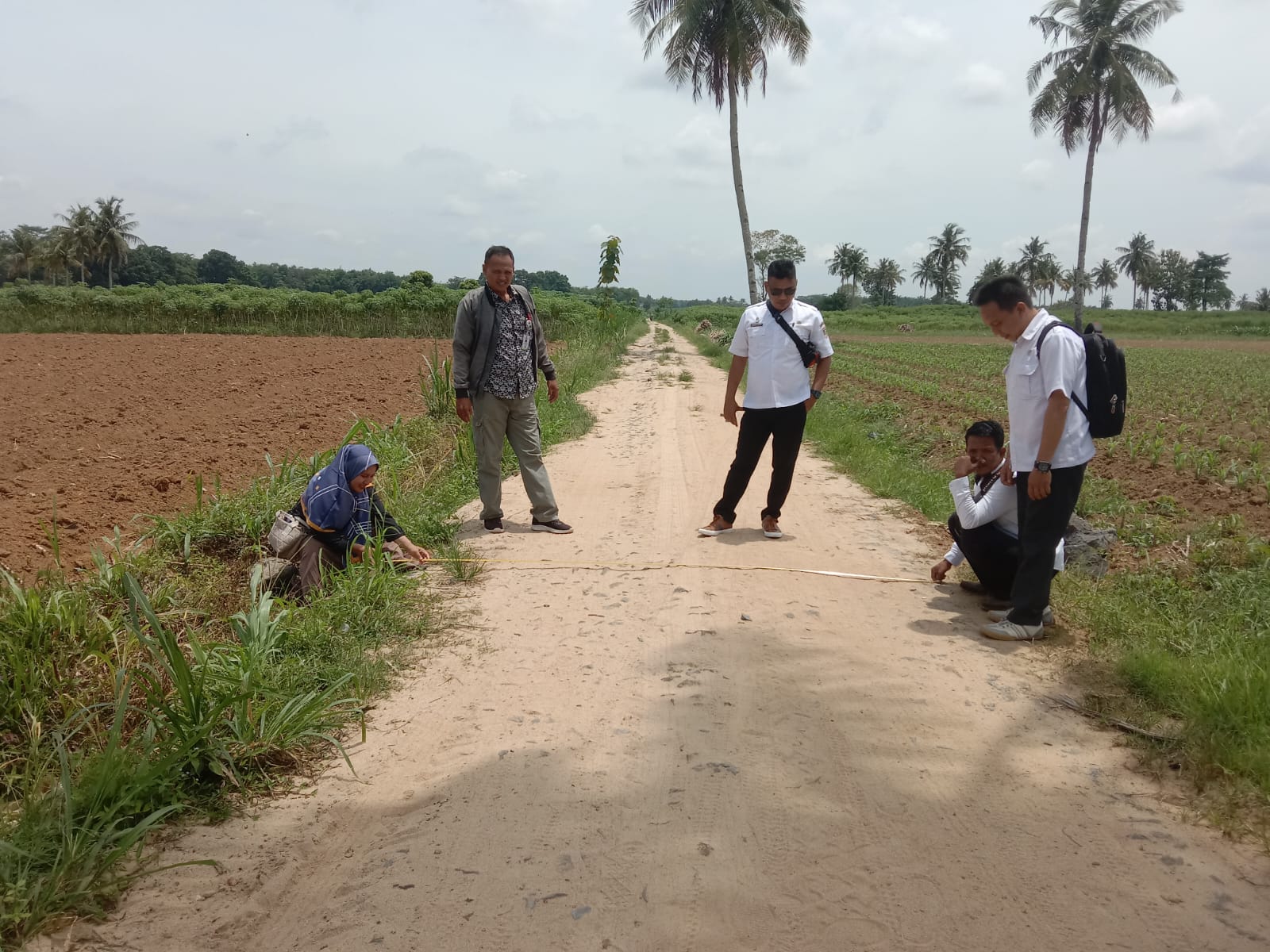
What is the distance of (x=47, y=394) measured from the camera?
42.7 ft

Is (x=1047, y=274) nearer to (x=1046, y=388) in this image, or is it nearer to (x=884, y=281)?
(x=884, y=281)

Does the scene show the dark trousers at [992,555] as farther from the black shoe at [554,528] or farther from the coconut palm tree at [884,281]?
the coconut palm tree at [884,281]

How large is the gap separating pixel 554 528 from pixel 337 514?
1663mm

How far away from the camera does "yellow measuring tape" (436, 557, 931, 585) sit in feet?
15.5

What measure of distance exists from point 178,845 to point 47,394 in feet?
44.6

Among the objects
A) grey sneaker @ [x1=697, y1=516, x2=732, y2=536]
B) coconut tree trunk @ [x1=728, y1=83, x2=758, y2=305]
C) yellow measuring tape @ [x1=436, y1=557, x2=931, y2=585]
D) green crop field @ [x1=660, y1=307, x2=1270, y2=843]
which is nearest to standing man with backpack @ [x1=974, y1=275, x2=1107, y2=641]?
green crop field @ [x1=660, y1=307, x2=1270, y2=843]

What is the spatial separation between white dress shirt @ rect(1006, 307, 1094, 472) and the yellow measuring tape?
122cm

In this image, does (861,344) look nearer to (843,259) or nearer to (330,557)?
(330,557)

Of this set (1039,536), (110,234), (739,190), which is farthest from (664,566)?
(110,234)

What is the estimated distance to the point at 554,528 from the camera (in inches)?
227

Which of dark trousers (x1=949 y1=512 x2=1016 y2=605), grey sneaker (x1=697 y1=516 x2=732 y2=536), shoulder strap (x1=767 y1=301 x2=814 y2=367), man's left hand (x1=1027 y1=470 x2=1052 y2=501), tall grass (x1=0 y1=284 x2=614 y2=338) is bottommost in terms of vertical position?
grey sneaker (x1=697 y1=516 x2=732 y2=536)

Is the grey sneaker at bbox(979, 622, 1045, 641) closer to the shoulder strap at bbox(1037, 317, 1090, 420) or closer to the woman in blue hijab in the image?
the shoulder strap at bbox(1037, 317, 1090, 420)

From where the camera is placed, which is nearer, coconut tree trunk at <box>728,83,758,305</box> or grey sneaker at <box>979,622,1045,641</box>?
grey sneaker at <box>979,622,1045,641</box>

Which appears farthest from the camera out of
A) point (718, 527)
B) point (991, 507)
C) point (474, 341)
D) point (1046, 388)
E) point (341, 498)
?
point (718, 527)
